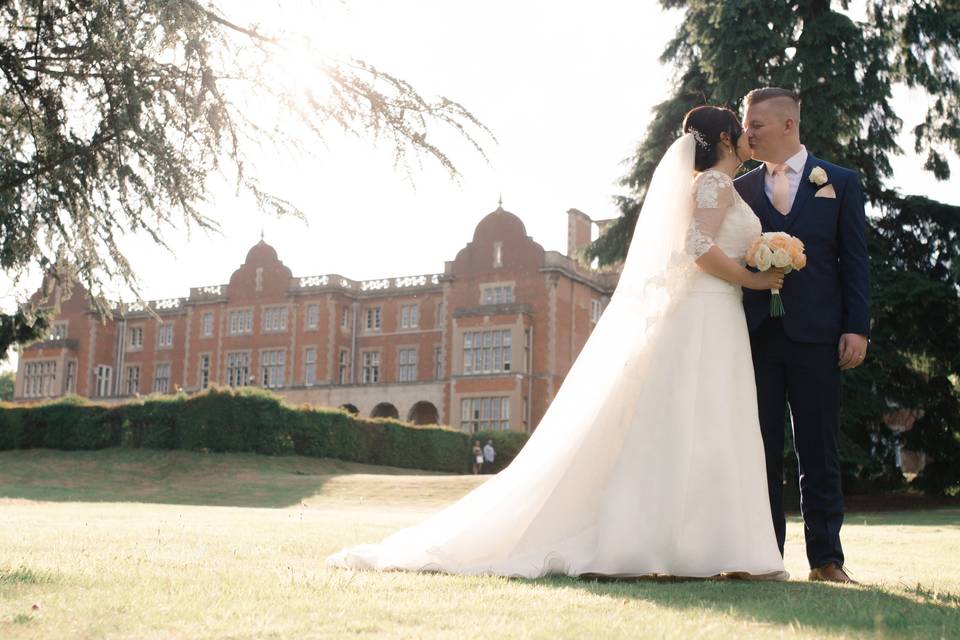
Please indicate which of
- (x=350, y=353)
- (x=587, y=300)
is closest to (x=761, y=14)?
(x=587, y=300)

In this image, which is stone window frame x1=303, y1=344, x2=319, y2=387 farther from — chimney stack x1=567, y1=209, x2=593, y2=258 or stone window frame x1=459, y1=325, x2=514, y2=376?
chimney stack x1=567, y1=209, x2=593, y2=258

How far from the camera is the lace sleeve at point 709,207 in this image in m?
4.49

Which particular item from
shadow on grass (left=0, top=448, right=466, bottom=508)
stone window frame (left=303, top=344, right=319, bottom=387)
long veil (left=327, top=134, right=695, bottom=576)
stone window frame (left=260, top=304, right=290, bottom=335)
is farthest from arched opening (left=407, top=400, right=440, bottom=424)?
long veil (left=327, top=134, right=695, bottom=576)

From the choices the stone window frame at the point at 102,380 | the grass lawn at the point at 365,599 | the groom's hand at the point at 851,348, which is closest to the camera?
the grass lawn at the point at 365,599

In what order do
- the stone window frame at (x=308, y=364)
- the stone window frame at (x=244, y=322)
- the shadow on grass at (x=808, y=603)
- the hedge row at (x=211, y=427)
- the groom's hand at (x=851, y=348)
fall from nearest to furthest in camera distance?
the shadow on grass at (x=808, y=603), the groom's hand at (x=851, y=348), the hedge row at (x=211, y=427), the stone window frame at (x=308, y=364), the stone window frame at (x=244, y=322)

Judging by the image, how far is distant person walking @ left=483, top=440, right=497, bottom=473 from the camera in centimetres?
3244

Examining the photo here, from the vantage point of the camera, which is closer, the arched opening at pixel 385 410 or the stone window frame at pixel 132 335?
the arched opening at pixel 385 410

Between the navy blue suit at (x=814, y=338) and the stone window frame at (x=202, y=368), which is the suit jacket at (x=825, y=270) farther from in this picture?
the stone window frame at (x=202, y=368)

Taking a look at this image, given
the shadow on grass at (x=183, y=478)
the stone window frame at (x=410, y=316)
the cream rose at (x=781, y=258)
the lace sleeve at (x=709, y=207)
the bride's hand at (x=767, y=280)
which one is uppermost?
the stone window frame at (x=410, y=316)

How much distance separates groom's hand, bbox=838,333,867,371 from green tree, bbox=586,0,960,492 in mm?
12962

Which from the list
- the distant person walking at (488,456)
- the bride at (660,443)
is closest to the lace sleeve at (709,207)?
the bride at (660,443)

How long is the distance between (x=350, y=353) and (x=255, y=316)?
17.1ft

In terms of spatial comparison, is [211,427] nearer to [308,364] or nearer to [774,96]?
[308,364]

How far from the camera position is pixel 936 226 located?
18172 mm
